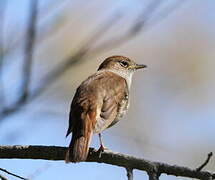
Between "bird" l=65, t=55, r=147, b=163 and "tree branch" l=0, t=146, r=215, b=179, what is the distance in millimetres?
A: 105

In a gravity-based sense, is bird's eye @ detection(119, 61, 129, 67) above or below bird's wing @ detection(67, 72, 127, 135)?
above

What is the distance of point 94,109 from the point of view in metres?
5.87

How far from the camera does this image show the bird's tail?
5.14 meters

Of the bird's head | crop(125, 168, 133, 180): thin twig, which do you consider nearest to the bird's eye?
the bird's head

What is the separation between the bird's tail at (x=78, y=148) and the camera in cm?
514

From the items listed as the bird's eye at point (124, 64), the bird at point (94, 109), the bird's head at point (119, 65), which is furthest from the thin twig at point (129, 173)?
the bird's eye at point (124, 64)

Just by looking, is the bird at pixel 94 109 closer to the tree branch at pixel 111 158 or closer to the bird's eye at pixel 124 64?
the tree branch at pixel 111 158

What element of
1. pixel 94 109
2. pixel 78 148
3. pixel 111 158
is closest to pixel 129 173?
pixel 111 158

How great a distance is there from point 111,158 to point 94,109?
1.01 metres

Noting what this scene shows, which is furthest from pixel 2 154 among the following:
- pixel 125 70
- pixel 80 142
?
pixel 125 70

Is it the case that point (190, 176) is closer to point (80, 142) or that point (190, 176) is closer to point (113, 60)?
point (80, 142)

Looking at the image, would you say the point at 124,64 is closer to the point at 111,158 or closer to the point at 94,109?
the point at 94,109

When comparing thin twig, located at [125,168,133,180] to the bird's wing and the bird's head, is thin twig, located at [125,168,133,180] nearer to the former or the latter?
the bird's wing

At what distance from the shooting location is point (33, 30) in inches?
163
